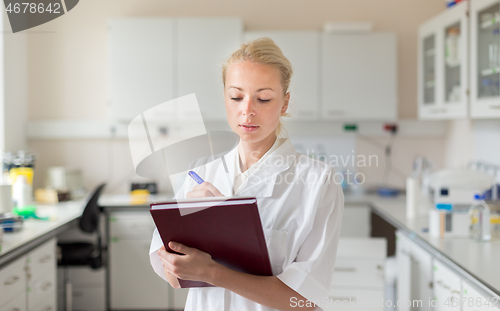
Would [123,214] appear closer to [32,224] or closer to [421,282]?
[32,224]

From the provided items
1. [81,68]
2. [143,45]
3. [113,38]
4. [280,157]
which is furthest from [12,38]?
[280,157]

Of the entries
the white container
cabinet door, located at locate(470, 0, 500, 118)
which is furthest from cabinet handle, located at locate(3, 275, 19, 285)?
cabinet door, located at locate(470, 0, 500, 118)

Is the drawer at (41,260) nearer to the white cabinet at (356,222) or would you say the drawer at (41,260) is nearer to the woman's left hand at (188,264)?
the woman's left hand at (188,264)

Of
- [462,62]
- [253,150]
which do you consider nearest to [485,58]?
[462,62]

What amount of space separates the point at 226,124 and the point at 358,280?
1.48m

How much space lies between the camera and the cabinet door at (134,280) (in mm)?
3156

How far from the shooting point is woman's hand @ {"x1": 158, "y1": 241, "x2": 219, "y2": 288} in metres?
0.96

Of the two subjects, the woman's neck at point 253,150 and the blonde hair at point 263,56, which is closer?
the blonde hair at point 263,56

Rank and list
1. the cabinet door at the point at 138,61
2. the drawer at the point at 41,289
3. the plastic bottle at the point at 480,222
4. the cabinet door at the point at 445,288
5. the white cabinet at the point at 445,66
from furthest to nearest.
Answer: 1. the cabinet door at the point at 138,61
2. the white cabinet at the point at 445,66
3. the drawer at the point at 41,289
4. the plastic bottle at the point at 480,222
5. the cabinet door at the point at 445,288

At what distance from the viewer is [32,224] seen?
8.04 ft

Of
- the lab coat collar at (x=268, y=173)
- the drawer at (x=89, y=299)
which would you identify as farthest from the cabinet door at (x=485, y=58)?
the drawer at (x=89, y=299)

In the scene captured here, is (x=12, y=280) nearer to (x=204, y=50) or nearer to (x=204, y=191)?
(x=204, y=191)

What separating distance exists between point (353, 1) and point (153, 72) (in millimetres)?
1762

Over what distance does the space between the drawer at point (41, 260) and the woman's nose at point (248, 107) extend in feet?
5.53
